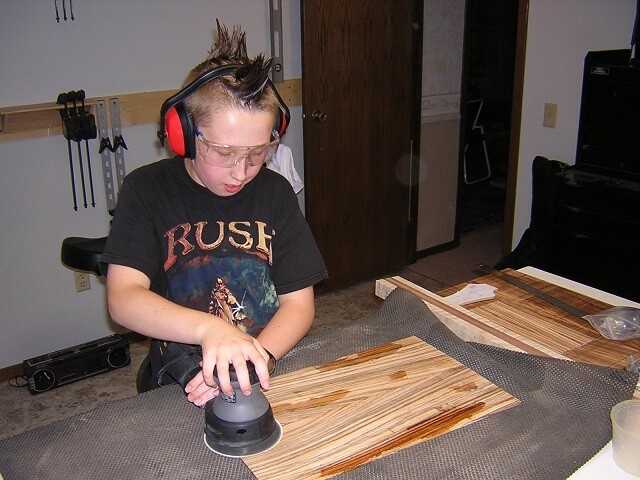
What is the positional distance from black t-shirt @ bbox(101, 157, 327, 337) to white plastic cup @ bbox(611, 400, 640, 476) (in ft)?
2.08

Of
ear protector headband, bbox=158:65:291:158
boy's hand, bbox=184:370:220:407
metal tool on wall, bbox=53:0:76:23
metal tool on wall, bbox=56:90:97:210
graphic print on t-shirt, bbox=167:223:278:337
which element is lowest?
boy's hand, bbox=184:370:220:407

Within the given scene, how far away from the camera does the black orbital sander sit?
926mm

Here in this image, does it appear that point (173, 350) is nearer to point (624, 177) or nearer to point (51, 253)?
point (51, 253)

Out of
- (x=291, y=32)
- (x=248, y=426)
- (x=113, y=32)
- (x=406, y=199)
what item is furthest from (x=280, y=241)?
(x=406, y=199)

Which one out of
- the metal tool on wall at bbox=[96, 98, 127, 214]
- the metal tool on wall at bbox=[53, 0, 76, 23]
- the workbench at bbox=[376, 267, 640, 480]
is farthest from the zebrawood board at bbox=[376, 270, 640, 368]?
the metal tool on wall at bbox=[53, 0, 76, 23]

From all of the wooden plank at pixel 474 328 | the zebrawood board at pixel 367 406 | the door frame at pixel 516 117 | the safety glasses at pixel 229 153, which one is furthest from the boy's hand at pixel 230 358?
the door frame at pixel 516 117

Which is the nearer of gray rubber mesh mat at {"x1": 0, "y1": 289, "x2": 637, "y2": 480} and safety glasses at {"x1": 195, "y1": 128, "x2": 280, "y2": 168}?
gray rubber mesh mat at {"x1": 0, "y1": 289, "x2": 637, "y2": 480}

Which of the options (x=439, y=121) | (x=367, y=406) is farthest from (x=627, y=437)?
(x=439, y=121)

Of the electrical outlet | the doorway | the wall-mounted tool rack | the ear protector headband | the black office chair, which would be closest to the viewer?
the ear protector headband

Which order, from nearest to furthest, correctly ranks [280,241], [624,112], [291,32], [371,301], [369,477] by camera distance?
[369,477] < [280,241] < [624,112] < [291,32] < [371,301]

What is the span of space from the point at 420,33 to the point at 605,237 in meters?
1.61

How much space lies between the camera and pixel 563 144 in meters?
3.30

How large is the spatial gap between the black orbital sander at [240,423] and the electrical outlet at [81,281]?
2.19 m

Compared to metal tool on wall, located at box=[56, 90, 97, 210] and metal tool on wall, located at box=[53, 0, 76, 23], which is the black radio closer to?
metal tool on wall, located at box=[56, 90, 97, 210]
